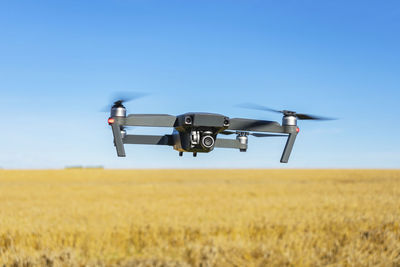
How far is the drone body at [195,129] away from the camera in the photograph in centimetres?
262

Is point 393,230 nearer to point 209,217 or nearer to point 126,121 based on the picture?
point 209,217

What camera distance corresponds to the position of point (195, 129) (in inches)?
109

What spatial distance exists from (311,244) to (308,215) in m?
8.20

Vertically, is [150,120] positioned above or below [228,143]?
above

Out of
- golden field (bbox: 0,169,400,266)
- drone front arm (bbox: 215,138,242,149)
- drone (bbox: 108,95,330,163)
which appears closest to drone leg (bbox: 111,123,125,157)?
drone (bbox: 108,95,330,163)

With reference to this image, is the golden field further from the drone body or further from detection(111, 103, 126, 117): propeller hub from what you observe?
detection(111, 103, 126, 117): propeller hub

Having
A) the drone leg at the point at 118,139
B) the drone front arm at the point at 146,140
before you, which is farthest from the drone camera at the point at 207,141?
the drone leg at the point at 118,139

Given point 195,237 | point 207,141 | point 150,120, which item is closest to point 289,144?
point 207,141

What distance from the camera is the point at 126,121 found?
2.66 m

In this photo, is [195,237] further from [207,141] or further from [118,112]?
[118,112]

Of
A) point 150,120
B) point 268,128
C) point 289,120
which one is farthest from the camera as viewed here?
point 289,120

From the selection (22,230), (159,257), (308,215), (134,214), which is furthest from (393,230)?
(22,230)

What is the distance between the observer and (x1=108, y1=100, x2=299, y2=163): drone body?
262cm

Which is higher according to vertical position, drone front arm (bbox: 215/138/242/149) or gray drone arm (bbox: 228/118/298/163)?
gray drone arm (bbox: 228/118/298/163)
